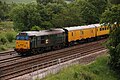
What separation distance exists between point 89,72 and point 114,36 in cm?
581

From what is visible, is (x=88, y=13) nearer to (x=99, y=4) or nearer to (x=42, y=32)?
(x=99, y=4)

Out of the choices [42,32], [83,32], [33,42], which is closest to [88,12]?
[83,32]

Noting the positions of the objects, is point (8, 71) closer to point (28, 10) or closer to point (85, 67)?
point (85, 67)

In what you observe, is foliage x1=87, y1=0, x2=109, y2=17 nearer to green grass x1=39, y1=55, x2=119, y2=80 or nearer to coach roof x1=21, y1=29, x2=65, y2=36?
coach roof x1=21, y1=29, x2=65, y2=36

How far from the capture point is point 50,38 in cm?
3778

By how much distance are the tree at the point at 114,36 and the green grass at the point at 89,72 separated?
3.53 feet

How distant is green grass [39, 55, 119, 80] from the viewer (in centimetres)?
2486

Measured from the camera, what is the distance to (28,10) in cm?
5778

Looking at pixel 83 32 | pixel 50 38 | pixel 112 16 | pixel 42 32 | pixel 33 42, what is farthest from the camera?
pixel 83 32

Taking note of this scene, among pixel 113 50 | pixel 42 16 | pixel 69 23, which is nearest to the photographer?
pixel 113 50

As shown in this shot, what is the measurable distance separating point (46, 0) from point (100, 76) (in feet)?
182

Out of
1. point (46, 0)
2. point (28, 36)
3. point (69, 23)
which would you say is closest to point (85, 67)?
point (28, 36)

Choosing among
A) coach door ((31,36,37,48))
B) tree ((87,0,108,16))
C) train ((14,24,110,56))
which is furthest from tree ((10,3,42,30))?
coach door ((31,36,37,48))

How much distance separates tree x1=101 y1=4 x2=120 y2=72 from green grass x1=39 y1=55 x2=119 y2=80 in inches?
42.3
